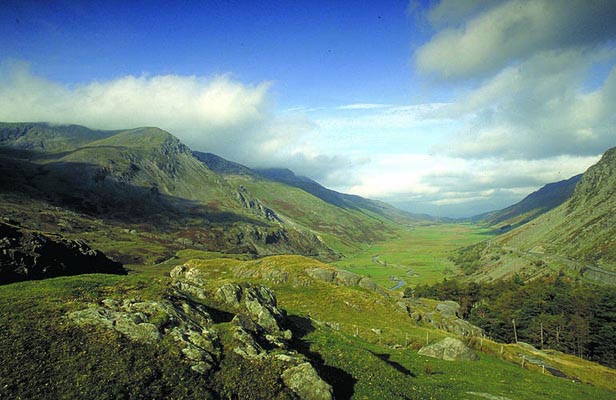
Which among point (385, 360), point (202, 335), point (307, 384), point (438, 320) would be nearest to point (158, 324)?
point (202, 335)

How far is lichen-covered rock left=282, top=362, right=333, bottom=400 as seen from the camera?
67.6 feet

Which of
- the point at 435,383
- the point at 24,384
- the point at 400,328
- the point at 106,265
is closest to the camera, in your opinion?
the point at 24,384

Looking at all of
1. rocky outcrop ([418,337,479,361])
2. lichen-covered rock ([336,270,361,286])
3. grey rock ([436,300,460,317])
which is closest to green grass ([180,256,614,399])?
rocky outcrop ([418,337,479,361])

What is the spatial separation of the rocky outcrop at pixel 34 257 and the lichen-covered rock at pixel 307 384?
29.1 meters

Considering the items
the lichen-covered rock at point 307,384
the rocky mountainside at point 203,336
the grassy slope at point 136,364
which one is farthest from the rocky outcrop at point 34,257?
the lichen-covered rock at point 307,384

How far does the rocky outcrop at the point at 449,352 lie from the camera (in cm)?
4419

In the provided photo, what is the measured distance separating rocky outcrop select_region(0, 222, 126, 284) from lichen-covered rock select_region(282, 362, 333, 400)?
2909 centimetres

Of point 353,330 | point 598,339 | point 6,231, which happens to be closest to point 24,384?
point 6,231

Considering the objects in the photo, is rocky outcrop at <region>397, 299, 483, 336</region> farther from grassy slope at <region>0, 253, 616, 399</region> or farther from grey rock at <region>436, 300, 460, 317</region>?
grassy slope at <region>0, 253, 616, 399</region>

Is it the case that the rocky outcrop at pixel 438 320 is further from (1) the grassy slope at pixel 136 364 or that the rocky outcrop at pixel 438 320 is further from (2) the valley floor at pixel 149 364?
(1) the grassy slope at pixel 136 364

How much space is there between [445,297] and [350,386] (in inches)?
5404

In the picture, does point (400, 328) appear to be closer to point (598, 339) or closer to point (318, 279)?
point (318, 279)

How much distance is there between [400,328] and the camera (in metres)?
61.9

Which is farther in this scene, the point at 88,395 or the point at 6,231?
the point at 6,231
